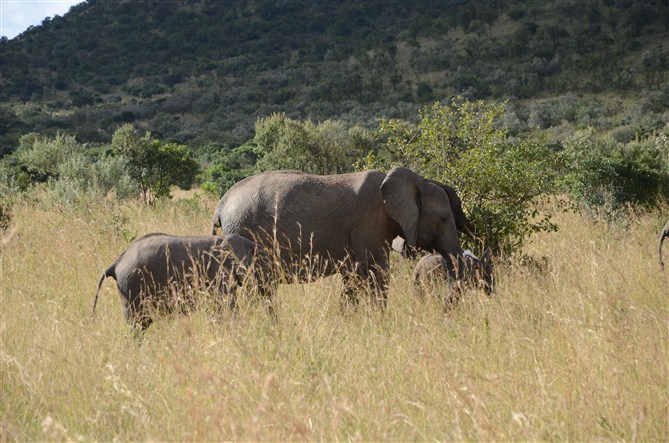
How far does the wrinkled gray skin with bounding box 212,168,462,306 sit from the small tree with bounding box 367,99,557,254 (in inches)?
59.1

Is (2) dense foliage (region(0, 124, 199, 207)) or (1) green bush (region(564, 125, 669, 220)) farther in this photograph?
(2) dense foliage (region(0, 124, 199, 207))

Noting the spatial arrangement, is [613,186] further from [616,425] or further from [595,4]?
[595,4]

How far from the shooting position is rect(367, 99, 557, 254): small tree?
8445 mm

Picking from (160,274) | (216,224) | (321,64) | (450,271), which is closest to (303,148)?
(216,224)

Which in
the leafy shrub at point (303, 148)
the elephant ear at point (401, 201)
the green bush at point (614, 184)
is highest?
the elephant ear at point (401, 201)

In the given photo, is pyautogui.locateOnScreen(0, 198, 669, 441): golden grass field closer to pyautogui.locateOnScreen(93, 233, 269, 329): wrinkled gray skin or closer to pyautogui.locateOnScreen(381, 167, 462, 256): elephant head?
pyautogui.locateOnScreen(93, 233, 269, 329): wrinkled gray skin

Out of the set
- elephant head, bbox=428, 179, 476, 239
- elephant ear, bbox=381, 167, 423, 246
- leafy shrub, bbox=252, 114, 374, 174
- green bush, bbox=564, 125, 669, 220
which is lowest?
green bush, bbox=564, 125, 669, 220

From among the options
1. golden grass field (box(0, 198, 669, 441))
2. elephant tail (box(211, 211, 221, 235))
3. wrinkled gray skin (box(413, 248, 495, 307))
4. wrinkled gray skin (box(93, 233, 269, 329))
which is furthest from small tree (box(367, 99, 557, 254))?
wrinkled gray skin (box(93, 233, 269, 329))

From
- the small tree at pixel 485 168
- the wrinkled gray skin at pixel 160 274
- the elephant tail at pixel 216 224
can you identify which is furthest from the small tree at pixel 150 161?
the wrinkled gray skin at pixel 160 274

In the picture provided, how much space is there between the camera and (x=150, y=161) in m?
21.9

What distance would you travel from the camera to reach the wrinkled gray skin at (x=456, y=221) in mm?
7529

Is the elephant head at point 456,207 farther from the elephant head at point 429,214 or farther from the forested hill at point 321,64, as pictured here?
the forested hill at point 321,64

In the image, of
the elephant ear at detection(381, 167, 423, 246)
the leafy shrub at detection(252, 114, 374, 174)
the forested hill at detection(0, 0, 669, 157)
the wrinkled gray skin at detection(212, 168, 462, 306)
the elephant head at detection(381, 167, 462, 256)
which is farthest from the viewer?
the forested hill at detection(0, 0, 669, 157)

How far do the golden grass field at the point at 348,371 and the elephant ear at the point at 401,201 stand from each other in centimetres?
74
